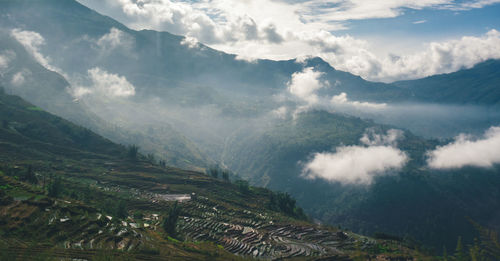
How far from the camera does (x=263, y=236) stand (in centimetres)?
14088

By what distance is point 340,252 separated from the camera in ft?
417

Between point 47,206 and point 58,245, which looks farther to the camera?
point 47,206

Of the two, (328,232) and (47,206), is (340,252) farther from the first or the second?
(47,206)

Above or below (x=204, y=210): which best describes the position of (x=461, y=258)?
above

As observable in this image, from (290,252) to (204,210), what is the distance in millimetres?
85161

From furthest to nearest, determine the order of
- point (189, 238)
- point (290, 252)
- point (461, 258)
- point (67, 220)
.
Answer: point (189, 238)
point (290, 252)
point (67, 220)
point (461, 258)

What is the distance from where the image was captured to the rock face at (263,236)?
404 feet

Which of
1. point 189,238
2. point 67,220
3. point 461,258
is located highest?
point 461,258

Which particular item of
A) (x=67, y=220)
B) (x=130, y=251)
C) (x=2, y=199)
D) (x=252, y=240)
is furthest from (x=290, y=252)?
(x=2, y=199)

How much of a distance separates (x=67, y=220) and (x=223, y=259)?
160ft

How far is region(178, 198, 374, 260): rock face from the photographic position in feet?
404

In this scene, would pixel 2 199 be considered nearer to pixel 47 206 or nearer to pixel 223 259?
pixel 47 206

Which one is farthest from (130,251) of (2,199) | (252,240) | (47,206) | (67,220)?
(252,240)

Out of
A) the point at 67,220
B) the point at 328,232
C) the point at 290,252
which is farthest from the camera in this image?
the point at 328,232
